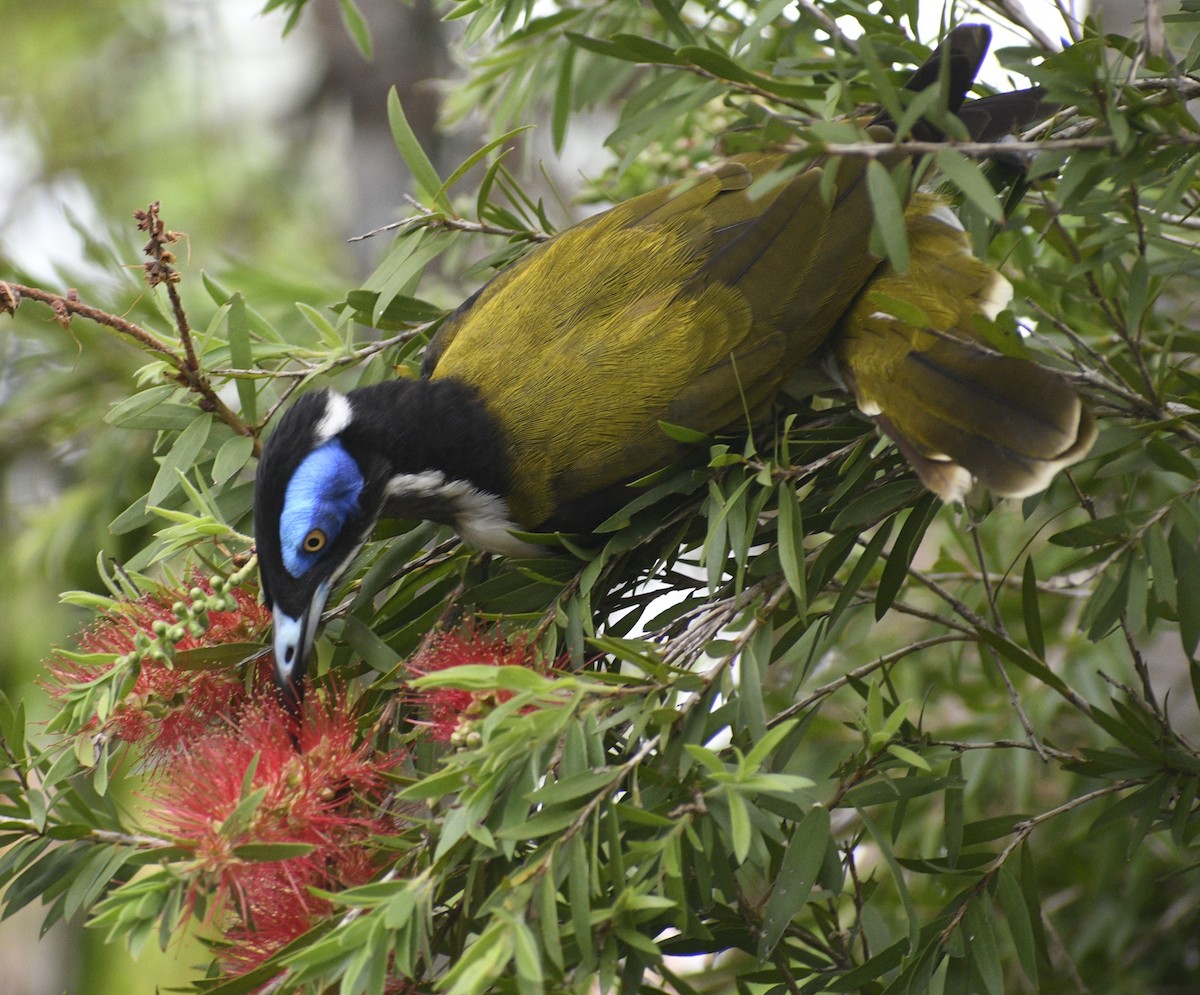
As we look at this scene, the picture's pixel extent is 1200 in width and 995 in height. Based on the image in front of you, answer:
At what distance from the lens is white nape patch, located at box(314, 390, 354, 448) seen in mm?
2004

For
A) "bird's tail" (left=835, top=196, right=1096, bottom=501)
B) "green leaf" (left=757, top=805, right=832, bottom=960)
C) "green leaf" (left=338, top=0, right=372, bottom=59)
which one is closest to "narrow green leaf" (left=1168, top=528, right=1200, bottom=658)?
"bird's tail" (left=835, top=196, right=1096, bottom=501)

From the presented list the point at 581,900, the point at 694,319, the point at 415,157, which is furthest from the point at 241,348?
the point at 581,900

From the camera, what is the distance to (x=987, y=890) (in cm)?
172

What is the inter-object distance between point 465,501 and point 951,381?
87cm

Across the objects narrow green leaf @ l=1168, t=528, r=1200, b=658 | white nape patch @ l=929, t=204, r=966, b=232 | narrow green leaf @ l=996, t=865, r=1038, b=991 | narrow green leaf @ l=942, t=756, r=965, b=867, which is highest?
white nape patch @ l=929, t=204, r=966, b=232

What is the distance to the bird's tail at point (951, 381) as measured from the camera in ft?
5.56

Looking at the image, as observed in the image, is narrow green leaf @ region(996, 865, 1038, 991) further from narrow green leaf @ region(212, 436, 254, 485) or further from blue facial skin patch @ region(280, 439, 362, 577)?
narrow green leaf @ region(212, 436, 254, 485)

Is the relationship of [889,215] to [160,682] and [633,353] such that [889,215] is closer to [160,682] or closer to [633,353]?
[633,353]

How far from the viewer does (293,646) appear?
1.78 m

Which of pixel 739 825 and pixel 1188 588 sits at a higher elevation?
pixel 739 825

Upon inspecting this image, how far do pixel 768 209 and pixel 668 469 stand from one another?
1.93 ft

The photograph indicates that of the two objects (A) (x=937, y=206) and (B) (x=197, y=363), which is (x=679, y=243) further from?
(B) (x=197, y=363)

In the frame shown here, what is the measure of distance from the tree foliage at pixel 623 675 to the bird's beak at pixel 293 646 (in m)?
0.05

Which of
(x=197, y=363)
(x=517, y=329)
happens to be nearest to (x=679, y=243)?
(x=517, y=329)
